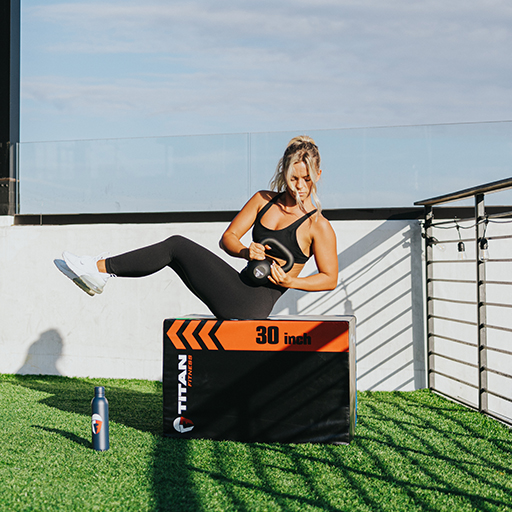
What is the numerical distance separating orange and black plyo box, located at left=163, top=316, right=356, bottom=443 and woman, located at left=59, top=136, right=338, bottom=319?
158mm

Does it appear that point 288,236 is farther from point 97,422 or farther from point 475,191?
point 475,191

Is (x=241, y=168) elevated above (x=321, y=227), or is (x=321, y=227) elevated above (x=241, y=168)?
(x=241, y=168)

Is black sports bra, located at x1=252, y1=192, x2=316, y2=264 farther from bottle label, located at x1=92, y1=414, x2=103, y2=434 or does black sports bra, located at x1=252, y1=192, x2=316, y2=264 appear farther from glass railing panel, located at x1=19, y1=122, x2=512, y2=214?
glass railing panel, located at x1=19, y1=122, x2=512, y2=214

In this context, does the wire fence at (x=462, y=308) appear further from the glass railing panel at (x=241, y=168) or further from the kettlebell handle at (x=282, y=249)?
the kettlebell handle at (x=282, y=249)

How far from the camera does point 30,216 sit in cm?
586

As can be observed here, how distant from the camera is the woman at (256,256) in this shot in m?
2.95

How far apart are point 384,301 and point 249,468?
2.85m

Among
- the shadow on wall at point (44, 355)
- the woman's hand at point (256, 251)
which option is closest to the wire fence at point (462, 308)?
the woman's hand at point (256, 251)

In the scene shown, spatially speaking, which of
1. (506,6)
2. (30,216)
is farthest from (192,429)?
(506,6)

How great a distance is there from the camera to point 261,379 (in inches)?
117

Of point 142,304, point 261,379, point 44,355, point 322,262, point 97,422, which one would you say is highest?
point 322,262

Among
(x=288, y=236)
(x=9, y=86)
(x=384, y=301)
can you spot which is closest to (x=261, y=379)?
(x=288, y=236)

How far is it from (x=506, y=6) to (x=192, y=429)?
998 centimetres

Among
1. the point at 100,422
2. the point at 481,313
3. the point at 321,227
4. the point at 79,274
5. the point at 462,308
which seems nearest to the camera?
the point at 100,422
